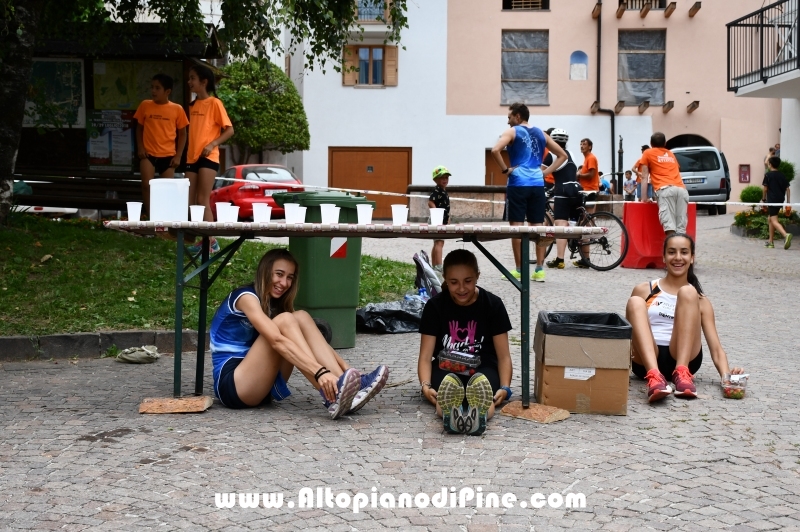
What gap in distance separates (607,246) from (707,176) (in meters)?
18.2

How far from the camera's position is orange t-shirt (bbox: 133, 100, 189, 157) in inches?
484

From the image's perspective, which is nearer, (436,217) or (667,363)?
(436,217)

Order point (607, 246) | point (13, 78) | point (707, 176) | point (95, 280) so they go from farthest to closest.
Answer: point (707, 176) < point (607, 246) < point (13, 78) < point (95, 280)

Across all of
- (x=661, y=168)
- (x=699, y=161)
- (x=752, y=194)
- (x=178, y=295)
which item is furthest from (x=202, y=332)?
(x=699, y=161)

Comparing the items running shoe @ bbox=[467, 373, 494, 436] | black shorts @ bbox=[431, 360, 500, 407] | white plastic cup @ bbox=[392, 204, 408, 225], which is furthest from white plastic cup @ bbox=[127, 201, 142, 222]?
running shoe @ bbox=[467, 373, 494, 436]

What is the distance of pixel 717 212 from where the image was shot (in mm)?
31297

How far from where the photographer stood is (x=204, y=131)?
36.5 ft

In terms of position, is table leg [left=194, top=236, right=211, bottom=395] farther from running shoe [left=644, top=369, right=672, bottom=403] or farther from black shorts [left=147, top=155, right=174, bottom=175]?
black shorts [left=147, top=155, right=174, bottom=175]

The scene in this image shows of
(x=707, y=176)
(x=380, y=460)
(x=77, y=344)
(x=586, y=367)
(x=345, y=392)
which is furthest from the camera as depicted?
(x=707, y=176)

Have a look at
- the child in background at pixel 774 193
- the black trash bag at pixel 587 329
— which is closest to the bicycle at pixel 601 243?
the child in background at pixel 774 193

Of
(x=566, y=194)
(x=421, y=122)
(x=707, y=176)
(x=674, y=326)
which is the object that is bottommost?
(x=674, y=326)

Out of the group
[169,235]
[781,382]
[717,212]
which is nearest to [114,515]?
[169,235]

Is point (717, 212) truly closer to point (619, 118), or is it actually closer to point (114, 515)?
point (619, 118)

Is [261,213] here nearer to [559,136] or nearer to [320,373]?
[320,373]
